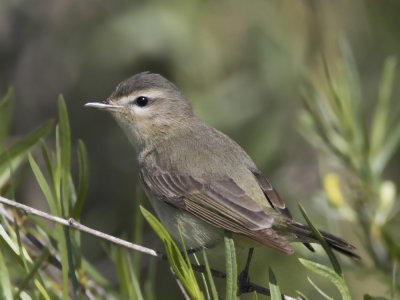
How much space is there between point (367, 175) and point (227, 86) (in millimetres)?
2135

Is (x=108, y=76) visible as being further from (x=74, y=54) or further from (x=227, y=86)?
(x=227, y=86)

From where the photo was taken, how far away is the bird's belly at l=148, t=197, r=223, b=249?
3217 millimetres

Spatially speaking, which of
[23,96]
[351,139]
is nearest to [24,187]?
[23,96]

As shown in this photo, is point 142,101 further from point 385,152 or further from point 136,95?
point 385,152

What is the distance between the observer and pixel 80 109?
202 inches

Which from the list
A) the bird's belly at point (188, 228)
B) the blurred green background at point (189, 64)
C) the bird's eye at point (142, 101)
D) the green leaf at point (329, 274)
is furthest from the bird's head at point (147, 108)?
the green leaf at point (329, 274)

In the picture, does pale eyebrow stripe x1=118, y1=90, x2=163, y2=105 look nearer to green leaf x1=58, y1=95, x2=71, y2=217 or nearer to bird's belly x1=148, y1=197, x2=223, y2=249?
bird's belly x1=148, y1=197, x2=223, y2=249

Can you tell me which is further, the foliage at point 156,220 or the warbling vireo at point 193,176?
the warbling vireo at point 193,176

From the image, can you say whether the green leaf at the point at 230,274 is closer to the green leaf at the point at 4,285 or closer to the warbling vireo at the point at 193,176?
the green leaf at the point at 4,285

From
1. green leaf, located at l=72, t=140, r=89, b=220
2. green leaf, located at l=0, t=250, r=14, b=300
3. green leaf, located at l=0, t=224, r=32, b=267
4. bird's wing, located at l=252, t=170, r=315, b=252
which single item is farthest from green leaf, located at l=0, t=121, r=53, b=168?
bird's wing, located at l=252, t=170, r=315, b=252

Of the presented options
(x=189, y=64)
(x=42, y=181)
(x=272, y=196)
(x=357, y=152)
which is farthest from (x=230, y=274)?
(x=189, y=64)

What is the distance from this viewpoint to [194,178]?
3477 millimetres

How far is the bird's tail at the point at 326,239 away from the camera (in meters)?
2.32

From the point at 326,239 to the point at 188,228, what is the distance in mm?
1092
